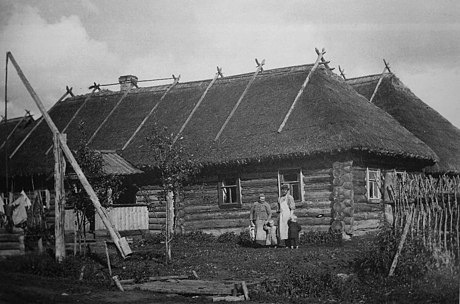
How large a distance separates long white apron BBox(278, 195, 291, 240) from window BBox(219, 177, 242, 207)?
11.8 feet

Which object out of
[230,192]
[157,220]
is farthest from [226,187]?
[157,220]

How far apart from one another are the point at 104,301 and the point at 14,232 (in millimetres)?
7513

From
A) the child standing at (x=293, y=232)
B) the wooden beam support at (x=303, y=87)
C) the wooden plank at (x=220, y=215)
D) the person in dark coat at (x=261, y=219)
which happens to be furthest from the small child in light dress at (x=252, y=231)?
the wooden beam support at (x=303, y=87)

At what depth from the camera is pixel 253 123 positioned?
72.2 ft

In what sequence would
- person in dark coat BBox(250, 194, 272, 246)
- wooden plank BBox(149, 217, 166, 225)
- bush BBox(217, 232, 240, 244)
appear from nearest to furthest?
person in dark coat BBox(250, 194, 272, 246) → bush BBox(217, 232, 240, 244) → wooden plank BBox(149, 217, 166, 225)

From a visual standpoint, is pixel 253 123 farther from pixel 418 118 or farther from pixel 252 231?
pixel 418 118

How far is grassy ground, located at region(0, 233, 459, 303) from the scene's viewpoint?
9.62m

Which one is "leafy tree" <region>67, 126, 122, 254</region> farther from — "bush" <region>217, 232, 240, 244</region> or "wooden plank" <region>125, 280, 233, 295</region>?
"bush" <region>217, 232, 240, 244</region>

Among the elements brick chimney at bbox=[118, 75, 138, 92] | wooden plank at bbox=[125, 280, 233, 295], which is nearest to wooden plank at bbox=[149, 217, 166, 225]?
brick chimney at bbox=[118, 75, 138, 92]

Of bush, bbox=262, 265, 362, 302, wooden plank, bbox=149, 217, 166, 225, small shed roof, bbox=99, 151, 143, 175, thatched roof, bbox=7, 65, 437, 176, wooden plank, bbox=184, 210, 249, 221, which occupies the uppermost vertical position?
thatched roof, bbox=7, 65, 437, 176

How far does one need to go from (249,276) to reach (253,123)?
10386 millimetres

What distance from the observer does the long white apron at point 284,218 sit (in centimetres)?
1741

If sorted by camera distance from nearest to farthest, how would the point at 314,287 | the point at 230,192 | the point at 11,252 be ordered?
the point at 314,287
the point at 11,252
the point at 230,192

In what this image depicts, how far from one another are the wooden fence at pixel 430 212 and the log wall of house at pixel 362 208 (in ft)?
25.2
